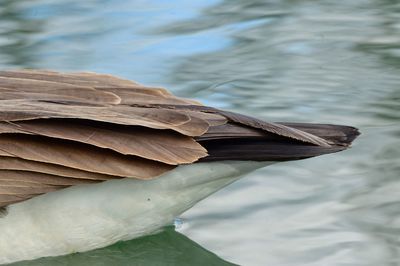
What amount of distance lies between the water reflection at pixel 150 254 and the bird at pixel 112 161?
0.06 meters

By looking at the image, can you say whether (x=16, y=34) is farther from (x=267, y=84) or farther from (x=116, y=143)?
(x=116, y=143)

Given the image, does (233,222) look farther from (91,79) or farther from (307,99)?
(307,99)

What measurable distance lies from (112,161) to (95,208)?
7.4 inches

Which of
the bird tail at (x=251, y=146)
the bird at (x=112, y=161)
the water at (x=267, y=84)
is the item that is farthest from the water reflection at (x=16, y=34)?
the bird tail at (x=251, y=146)

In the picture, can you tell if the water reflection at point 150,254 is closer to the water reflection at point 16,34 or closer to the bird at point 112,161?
the bird at point 112,161

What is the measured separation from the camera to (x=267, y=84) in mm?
5383

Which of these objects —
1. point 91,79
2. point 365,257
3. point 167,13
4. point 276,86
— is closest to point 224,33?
point 167,13

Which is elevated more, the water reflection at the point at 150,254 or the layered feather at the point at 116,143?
the layered feather at the point at 116,143

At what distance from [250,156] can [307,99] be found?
176 cm

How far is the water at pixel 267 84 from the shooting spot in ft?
12.4

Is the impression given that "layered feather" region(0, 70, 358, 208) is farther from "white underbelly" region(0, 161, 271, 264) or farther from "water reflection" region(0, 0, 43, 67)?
"water reflection" region(0, 0, 43, 67)

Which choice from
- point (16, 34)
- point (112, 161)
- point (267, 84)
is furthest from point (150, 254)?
point (16, 34)

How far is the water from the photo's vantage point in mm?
3791

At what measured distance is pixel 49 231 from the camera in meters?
3.47
